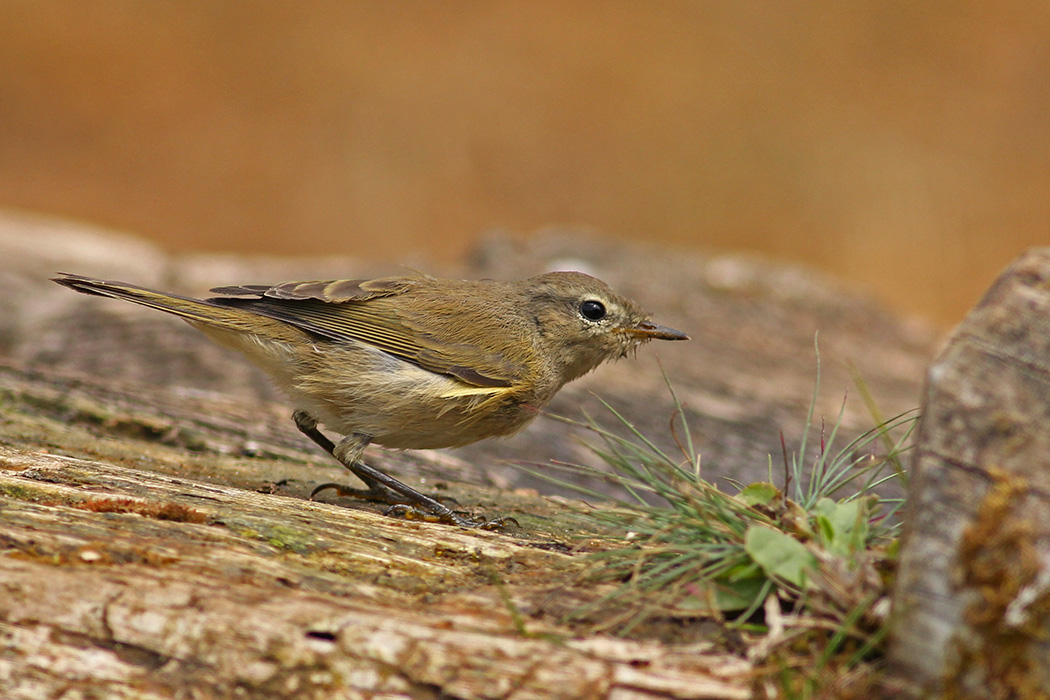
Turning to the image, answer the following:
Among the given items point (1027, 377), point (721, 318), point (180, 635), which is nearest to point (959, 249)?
point (721, 318)

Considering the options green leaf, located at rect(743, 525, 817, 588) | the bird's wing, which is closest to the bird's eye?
the bird's wing

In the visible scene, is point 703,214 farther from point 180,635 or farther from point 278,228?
point 180,635

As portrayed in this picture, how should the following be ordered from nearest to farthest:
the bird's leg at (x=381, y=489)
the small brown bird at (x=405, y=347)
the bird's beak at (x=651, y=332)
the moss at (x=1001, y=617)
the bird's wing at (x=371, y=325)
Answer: the moss at (x=1001, y=617) < the bird's leg at (x=381, y=489) < the small brown bird at (x=405, y=347) < the bird's wing at (x=371, y=325) < the bird's beak at (x=651, y=332)

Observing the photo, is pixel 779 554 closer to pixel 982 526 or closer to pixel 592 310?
pixel 982 526

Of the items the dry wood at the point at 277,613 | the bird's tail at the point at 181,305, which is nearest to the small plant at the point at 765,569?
the dry wood at the point at 277,613

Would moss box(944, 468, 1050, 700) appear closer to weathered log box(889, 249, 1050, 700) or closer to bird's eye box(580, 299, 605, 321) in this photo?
weathered log box(889, 249, 1050, 700)

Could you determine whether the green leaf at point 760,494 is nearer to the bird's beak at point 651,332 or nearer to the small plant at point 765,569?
the small plant at point 765,569

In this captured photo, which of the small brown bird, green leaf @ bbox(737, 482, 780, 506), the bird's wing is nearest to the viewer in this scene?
green leaf @ bbox(737, 482, 780, 506)
